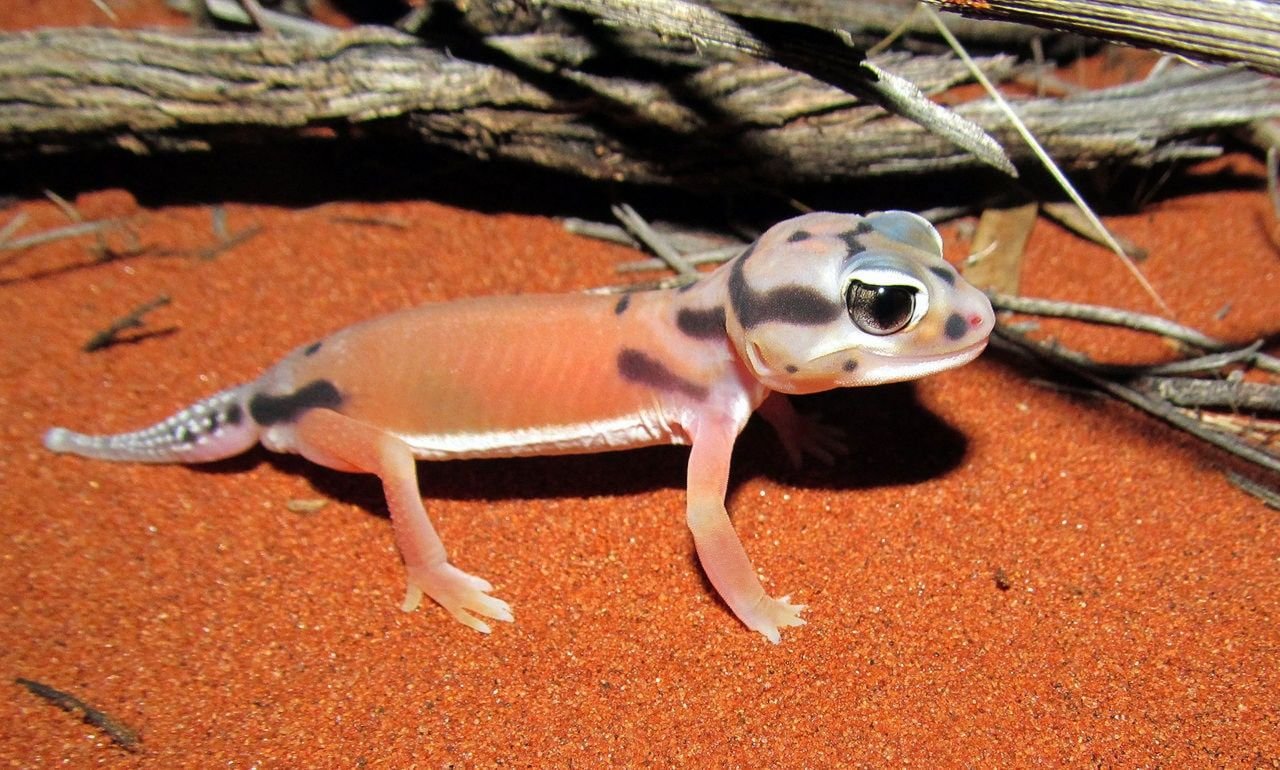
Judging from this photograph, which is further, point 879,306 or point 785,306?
point 785,306

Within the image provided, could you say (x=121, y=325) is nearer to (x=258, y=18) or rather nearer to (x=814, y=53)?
(x=258, y=18)

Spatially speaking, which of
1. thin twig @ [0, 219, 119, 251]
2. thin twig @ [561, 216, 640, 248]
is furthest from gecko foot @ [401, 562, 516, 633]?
thin twig @ [0, 219, 119, 251]

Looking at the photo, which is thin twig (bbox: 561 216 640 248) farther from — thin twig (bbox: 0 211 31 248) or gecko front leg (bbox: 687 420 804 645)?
thin twig (bbox: 0 211 31 248)

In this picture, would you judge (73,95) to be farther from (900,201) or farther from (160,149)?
(900,201)

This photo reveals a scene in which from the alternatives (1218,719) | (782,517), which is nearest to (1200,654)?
(1218,719)

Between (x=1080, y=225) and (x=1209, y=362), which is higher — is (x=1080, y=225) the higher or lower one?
the higher one

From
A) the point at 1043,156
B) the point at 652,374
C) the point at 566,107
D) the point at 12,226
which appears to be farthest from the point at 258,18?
the point at 1043,156

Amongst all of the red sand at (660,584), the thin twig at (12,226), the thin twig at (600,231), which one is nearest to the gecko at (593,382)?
the red sand at (660,584)

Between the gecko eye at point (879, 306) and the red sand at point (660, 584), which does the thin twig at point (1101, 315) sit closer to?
the red sand at point (660, 584)
